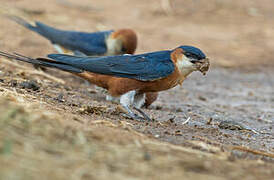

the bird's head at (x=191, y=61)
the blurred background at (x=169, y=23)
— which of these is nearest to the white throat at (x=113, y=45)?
the blurred background at (x=169, y=23)

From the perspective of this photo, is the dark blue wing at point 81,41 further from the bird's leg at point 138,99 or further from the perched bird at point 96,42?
the bird's leg at point 138,99

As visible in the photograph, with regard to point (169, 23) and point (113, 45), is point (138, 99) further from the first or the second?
point (169, 23)

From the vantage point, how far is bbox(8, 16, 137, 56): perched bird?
8.27 meters

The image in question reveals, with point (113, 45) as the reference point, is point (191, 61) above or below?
below

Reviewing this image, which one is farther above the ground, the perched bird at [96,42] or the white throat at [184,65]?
the perched bird at [96,42]

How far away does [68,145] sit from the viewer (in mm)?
2830

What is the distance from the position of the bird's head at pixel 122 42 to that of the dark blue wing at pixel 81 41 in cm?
17

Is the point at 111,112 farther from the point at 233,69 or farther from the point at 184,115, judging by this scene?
the point at 233,69

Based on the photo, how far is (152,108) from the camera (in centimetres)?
601

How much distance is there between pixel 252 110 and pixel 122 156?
177 inches

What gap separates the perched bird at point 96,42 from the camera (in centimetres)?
827

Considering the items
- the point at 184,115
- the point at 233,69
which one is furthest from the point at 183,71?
the point at 233,69

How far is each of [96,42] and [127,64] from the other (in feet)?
11.2

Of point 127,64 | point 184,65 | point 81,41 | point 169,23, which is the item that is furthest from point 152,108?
point 169,23
